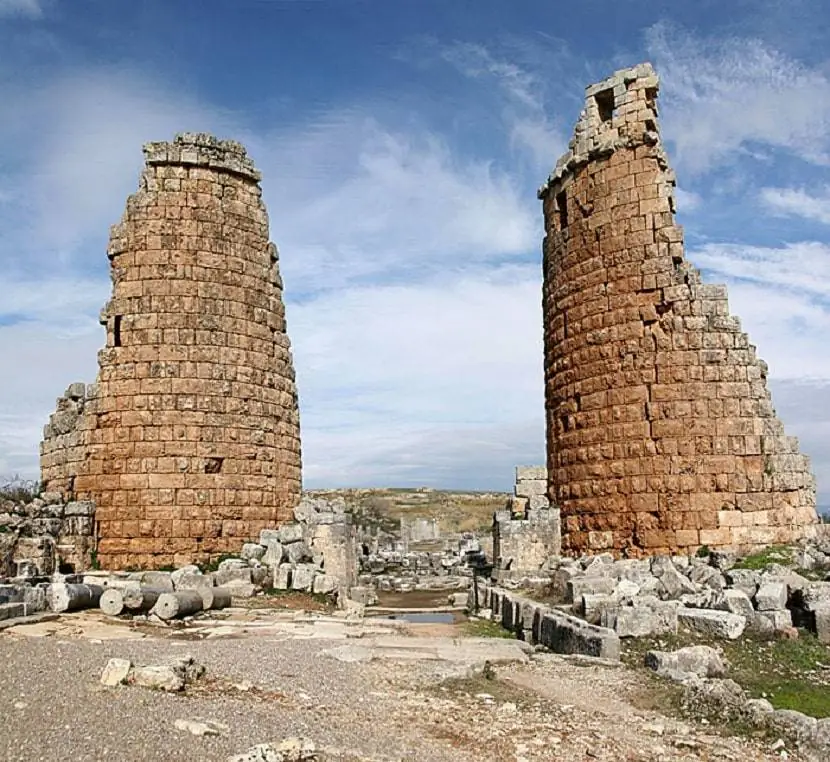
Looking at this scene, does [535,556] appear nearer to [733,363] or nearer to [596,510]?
[596,510]

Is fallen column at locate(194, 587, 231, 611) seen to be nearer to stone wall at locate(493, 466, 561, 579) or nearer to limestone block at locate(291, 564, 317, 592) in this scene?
Answer: limestone block at locate(291, 564, 317, 592)

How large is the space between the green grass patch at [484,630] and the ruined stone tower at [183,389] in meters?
4.74

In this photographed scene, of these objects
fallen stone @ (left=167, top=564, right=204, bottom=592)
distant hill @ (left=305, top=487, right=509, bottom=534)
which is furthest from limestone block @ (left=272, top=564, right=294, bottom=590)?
distant hill @ (left=305, top=487, right=509, bottom=534)

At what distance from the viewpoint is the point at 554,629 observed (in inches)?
392

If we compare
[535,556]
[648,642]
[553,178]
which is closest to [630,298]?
[553,178]

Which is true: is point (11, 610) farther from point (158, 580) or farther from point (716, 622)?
point (716, 622)

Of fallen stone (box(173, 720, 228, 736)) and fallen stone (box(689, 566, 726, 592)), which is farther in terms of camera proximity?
fallen stone (box(689, 566, 726, 592))

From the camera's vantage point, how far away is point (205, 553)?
15391mm

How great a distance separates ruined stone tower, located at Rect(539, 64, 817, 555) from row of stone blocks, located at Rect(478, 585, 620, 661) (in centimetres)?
316

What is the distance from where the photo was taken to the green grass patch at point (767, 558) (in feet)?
45.0

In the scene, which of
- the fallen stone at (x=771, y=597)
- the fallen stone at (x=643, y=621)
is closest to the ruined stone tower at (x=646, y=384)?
the fallen stone at (x=771, y=597)

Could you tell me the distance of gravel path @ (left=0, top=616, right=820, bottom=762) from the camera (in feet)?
17.1

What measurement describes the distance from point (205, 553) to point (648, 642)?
28.5 feet

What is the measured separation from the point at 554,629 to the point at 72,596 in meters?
6.13
